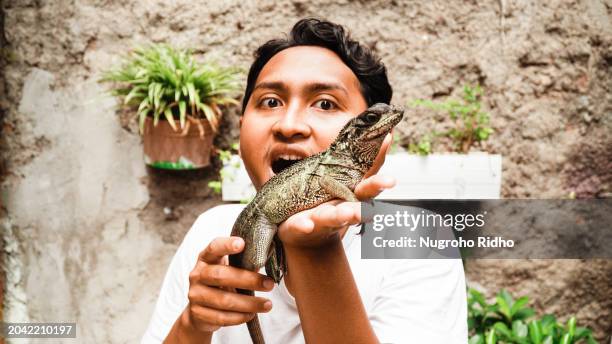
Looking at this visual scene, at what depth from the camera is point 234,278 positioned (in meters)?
1.28

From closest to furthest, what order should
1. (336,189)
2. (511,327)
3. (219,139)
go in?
(336,189), (511,327), (219,139)

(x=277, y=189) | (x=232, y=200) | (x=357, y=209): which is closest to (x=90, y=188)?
(x=232, y=200)

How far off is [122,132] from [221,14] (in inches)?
41.0

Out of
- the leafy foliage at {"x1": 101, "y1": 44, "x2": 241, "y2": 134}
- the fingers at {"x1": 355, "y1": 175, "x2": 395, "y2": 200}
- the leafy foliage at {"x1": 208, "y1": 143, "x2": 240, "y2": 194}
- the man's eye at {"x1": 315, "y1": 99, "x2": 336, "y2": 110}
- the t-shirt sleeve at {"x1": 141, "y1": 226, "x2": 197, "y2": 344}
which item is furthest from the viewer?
the leafy foliage at {"x1": 208, "y1": 143, "x2": 240, "y2": 194}

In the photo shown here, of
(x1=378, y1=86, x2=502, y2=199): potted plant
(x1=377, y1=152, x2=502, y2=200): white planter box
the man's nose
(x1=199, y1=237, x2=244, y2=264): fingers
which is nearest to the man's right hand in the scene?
(x1=199, y1=237, x2=244, y2=264): fingers

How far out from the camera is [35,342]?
11.6ft

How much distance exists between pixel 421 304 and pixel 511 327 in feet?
5.18

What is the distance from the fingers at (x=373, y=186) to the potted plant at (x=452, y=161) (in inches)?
69.2

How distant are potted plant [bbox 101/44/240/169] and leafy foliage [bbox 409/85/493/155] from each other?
4.07 ft

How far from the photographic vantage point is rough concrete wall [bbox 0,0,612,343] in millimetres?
3104

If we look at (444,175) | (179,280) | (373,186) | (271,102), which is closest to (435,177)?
(444,175)

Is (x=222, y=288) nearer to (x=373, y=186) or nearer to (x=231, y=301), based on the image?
(x=231, y=301)

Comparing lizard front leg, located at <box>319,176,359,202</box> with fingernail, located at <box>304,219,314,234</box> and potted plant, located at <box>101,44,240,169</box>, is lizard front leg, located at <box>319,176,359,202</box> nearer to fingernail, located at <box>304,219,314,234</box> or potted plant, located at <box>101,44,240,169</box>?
fingernail, located at <box>304,219,314,234</box>

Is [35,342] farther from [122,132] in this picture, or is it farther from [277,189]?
[277,189]
